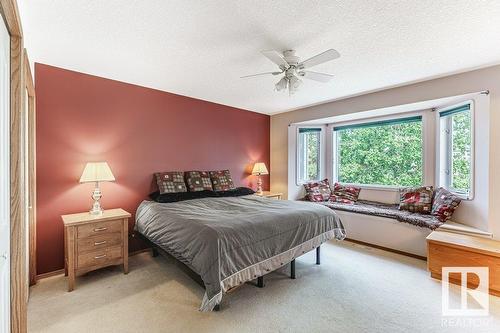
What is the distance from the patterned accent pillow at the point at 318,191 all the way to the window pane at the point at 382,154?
402 millimetres

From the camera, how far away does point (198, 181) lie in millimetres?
3834

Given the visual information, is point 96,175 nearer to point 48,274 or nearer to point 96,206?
point 96,206

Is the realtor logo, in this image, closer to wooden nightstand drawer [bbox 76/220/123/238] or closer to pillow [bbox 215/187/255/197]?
pillow [bbox 215/187/255/197]

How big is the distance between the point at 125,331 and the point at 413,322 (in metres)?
2.30

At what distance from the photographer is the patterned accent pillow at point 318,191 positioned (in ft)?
15.3

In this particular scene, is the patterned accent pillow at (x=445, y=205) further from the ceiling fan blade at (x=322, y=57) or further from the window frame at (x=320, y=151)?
the ceiling fan blade at (x=322, y=57)

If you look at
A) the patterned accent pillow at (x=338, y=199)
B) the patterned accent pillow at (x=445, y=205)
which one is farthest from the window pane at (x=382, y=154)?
the patterned accent pillow at (x=445, y=205)

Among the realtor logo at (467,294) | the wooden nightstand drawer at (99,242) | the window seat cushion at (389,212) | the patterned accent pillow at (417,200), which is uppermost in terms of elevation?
the patterned accent pillow at (417,200)

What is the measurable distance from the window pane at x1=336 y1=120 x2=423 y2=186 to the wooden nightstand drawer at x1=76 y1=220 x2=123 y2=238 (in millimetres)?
4128

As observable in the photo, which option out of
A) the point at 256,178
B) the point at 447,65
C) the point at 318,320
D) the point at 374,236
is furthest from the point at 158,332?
the point at 447,65

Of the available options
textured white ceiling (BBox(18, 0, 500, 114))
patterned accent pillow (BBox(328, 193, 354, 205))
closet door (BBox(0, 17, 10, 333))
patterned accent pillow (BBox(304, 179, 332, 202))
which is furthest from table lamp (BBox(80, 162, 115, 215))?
patterned accent pillow (BBox(328, 193, 354, 205))

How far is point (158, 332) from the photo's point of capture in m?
1.81

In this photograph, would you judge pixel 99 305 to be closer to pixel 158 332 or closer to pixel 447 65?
pixel 158 332

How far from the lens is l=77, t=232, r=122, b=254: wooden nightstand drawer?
245cm
